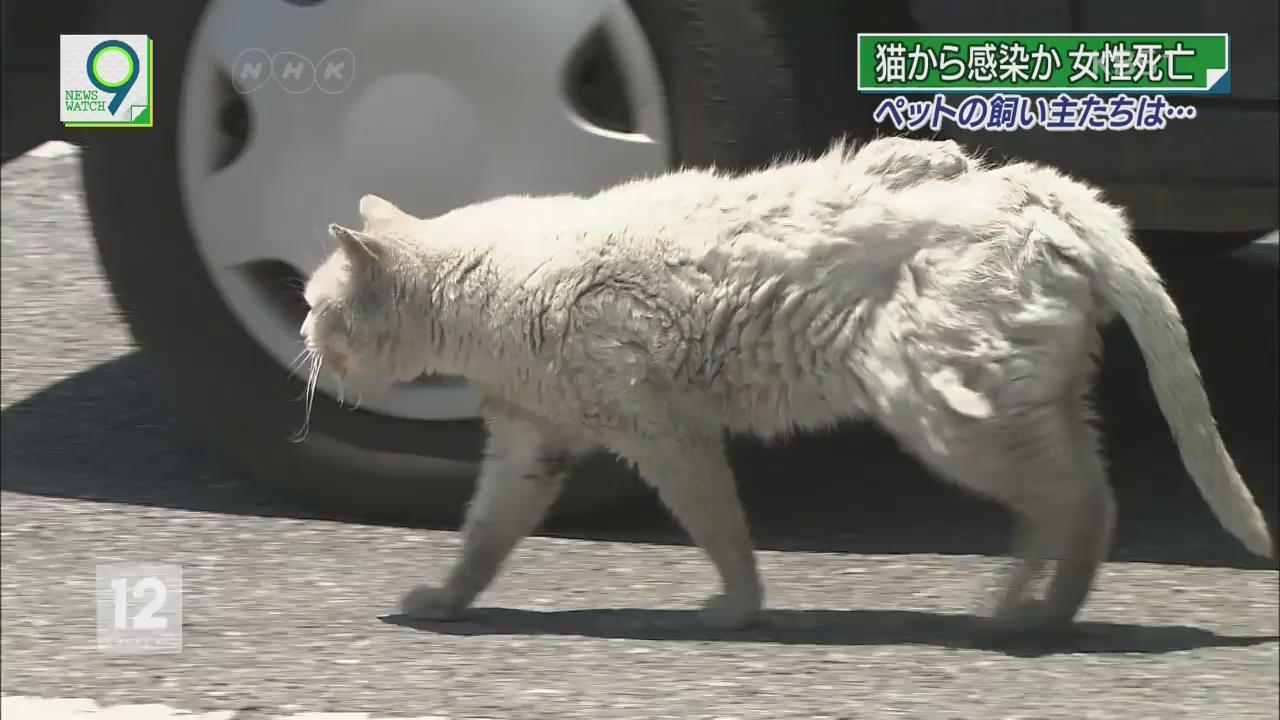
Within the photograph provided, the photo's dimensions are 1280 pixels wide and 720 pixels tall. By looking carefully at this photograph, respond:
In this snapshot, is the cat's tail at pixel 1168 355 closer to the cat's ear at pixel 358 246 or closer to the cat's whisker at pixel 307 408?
the cat's ear at pixel 358 246

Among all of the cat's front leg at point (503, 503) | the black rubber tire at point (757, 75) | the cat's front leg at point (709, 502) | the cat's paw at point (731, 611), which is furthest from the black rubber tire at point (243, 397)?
the black rubber tire at point (757, 75)

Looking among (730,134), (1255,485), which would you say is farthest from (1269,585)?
(730,134)

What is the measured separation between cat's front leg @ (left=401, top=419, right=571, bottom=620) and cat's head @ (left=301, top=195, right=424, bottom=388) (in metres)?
0.27

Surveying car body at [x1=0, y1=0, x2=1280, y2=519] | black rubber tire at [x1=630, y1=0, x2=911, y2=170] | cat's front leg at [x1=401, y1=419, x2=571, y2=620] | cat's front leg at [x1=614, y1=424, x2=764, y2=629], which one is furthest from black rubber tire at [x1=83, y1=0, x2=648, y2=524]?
black rubber tire at [x1=630, y1=0, x2=911, y2=170]

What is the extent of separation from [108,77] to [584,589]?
1.49m

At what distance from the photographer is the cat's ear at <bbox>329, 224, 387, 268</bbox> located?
3453 mm

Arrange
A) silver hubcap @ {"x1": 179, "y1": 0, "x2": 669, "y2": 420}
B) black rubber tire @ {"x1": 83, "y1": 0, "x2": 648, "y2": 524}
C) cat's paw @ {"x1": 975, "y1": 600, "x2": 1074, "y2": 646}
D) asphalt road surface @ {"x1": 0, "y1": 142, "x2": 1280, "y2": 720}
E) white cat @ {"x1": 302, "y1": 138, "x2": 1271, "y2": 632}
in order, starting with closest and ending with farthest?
asphalt road surface @ {"x1": 0, "y1": 142, "x2": 1280, "y2": 720}, white cat @ {"x1": 302, "y1": 138, "x2": 1271, "y2": 632}, cat's paw @ {"x1": 975, "y1": 600, "x2": 1074, "y2": 646}, silver hubcap @ {"x1": 179, "y1": 0, "x2": 669, "y2": 420}, black rubber tire @ {"x1": 83, "y1": 0, "x2": 648, "y2": 524}

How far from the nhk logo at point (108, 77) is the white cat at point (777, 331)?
54cm

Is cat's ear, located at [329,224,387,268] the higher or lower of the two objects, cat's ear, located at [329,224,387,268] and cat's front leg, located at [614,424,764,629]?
the higher

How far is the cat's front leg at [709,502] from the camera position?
11.2 feet

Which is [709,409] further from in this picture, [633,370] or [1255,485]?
[1255,485]

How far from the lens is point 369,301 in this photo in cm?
361

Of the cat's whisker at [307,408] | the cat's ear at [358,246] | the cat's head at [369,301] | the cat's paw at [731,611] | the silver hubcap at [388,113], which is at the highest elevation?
the silver hubcap at [388,113]

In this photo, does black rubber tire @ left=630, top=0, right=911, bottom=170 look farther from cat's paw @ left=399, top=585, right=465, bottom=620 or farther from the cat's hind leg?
cat's paw @ left=399, top=585, right=465, bottom=620
